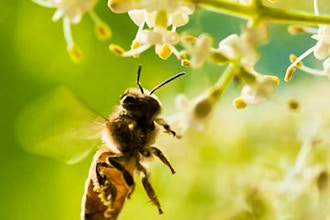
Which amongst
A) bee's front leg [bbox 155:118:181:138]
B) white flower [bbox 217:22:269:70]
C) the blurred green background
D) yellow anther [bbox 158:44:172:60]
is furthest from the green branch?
the blurred green background

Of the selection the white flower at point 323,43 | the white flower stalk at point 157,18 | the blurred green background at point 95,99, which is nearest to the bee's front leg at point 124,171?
the white flower stalk at point 157,18

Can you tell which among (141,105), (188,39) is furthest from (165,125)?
(188,39)

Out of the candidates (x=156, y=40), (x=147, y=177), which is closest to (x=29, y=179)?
(x=147, y=177)

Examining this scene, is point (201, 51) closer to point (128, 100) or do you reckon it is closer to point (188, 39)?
point (188, 39)

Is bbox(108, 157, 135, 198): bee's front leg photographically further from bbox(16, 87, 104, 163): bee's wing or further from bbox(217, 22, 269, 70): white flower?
bbox(217, 22, 269, 70): white flower

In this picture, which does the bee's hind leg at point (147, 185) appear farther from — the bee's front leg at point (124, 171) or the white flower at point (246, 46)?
the white flower at point (246, 46)
